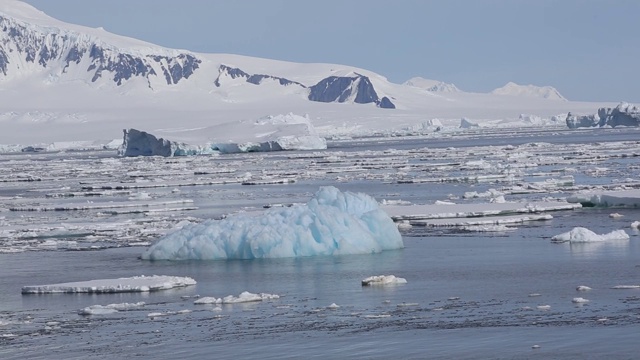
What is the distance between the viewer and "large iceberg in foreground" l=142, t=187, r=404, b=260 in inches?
607

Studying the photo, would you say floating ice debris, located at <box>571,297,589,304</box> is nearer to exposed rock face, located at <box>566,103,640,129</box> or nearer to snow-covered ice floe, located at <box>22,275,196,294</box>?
snow-covered ice floe, located at <box>22,275,196,294</box>

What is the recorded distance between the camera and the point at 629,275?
12.8 m

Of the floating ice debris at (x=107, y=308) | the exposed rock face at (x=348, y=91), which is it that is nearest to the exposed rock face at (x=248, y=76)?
the exposed rock face at (x=348, y=91)

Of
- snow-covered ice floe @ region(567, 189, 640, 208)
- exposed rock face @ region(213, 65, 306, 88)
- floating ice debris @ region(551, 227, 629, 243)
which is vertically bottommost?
floating ice debris @ region(551, 227, 629, 243)

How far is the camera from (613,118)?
77.8m

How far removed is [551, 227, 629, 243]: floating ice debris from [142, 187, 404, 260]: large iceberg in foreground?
2.52m

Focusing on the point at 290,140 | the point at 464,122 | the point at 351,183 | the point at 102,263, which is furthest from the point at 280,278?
the point at 464,122

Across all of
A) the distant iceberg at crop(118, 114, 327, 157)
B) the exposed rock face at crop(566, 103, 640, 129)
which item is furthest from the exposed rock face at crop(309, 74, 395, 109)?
the distant iceberg at crop(118, 114, 327, 157)

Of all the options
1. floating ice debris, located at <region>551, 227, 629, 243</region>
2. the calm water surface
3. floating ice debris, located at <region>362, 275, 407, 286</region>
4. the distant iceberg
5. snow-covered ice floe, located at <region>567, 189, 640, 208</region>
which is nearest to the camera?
the calm water surface

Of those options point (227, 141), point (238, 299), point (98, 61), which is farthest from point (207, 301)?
point (98, 61)

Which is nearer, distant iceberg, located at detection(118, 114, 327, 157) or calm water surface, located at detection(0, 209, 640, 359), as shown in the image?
calm water surface, located at detection(0, 209, 640, 359)

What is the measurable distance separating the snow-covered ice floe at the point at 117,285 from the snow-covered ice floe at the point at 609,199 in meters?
9.59

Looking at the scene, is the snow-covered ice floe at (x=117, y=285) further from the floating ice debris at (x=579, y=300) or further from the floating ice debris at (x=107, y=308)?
the floating ice debris at (x=579, y=300)

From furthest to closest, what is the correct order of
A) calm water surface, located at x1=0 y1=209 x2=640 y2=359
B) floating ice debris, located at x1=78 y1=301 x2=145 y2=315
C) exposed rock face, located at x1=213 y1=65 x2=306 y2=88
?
exposed rock face, located at x1=213 y1=65 x2=306 y2=88 < floating ice debris, located at x1=78 y1=301 x2=145 y2=315 < calm water surface, located at x1=0 y1=209 x2=640 y2=359
